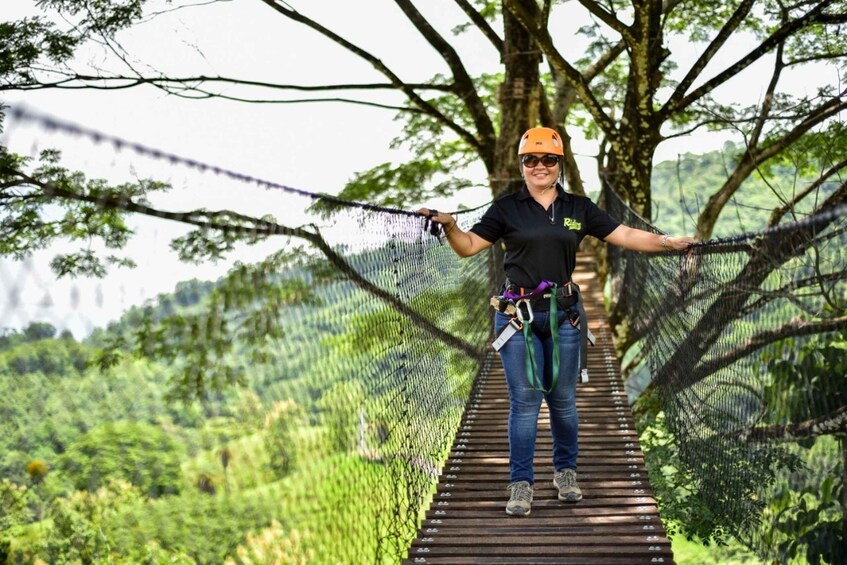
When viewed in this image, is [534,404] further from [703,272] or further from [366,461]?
[703,272]

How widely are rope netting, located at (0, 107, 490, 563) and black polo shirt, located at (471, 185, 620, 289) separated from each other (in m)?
0.39

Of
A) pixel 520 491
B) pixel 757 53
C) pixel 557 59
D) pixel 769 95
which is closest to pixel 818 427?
pixel 520 491

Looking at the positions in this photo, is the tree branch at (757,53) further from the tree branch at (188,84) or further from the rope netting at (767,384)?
the rope netting at (767,384)

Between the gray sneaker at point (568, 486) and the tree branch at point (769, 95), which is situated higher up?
the tree branch at point (769, 95)

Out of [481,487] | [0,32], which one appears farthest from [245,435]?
[0,32]

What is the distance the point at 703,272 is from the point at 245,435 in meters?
1.96

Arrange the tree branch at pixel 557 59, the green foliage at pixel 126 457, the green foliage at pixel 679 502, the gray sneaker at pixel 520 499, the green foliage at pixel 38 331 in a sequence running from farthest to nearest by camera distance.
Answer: the tree branch at pixel 557 59 → the green foliage at pixel 679 502 → the gray sneaker at pixel 520 499 → the green foliage at pixel 126 457 → the green foliage at pixel 38 331

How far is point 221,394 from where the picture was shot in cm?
199

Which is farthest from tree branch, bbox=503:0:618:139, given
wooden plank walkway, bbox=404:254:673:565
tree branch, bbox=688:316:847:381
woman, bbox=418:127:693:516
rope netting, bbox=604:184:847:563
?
woman, bbox=418:127:693:516

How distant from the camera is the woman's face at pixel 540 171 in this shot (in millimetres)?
2934

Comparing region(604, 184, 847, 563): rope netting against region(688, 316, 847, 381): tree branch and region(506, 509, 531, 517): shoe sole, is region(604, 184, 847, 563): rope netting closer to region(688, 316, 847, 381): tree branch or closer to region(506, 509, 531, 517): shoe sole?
region(688, 316, 847, 381): tree branch

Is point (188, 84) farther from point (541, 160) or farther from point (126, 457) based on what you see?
point (126, 457)

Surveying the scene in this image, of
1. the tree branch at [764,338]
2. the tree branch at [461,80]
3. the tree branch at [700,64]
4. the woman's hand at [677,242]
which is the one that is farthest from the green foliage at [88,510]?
the tree branch at [461,80]

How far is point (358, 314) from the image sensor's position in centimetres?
289
